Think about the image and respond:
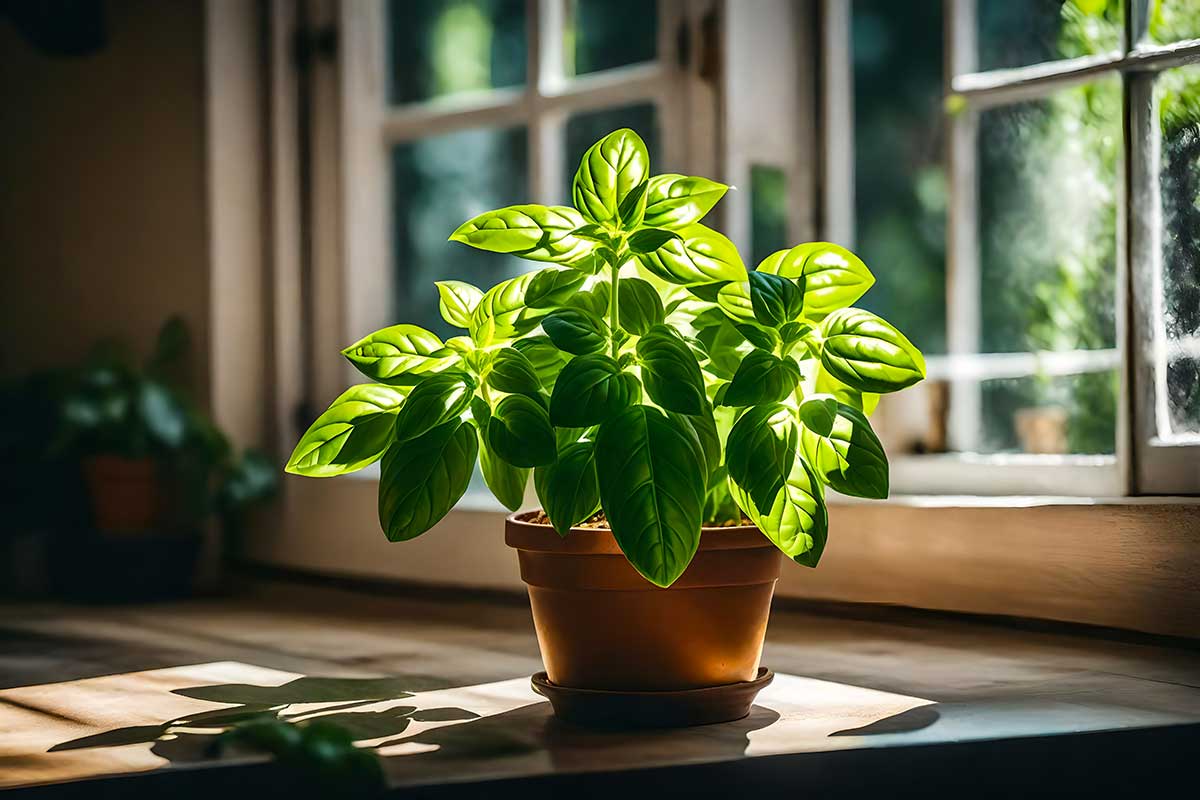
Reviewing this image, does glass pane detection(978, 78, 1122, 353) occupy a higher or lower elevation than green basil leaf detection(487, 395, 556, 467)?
higher

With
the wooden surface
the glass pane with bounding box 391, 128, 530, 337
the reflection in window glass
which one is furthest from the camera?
the glass pane with bounding box 391, 128, 530, 337

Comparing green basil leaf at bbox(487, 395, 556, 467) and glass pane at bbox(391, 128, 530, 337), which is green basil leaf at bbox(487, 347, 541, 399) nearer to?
green basil leaf at bbox(487, 395, 556, 467)

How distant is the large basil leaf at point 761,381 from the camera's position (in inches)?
37.7

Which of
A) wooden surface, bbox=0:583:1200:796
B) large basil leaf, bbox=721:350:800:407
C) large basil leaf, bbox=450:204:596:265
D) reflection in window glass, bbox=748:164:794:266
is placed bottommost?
wooden surface, bbox=0:583:1200:796

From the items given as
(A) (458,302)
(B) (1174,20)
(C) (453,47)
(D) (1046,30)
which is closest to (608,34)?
(C) (453,47)

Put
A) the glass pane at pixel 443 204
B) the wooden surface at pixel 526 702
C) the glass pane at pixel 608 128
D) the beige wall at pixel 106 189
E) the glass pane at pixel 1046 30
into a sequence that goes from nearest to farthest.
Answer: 1. the wooden surface at pixel 526 702
2. the glass pane at pixel 1046 30
3. the glass pane at pixel 608 128
4. the glass pane at pixel 443 204
5. the beige wall at pixel 106 189

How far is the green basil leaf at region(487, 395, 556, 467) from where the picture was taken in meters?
0.94

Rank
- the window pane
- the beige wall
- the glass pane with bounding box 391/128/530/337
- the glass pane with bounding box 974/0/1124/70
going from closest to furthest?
the window pane, the glass pane with bounding box 974/0/1124/70, the glass pane with bounding box 391/128/530/337, the beige wall

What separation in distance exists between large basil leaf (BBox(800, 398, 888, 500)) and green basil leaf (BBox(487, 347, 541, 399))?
21cm

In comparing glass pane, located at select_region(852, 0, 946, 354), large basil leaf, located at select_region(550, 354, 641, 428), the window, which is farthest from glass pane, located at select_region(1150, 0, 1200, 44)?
large basil leaf, located at select_region(550, 354, 641, 428)

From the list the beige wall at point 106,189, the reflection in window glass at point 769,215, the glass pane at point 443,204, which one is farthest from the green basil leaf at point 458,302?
the beige wall at point 106,189

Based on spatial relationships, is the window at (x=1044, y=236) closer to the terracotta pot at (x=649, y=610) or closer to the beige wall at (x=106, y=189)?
the terracotta pot at (x=649, y=610)

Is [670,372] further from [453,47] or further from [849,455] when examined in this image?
[453,47]

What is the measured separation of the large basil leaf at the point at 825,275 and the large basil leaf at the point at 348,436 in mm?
339
